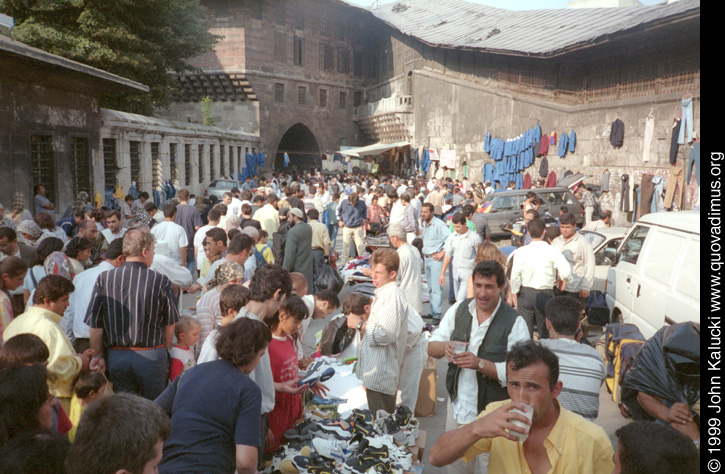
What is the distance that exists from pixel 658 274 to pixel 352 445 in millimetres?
3649

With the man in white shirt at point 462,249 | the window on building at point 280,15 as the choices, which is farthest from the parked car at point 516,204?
the window on building at point 280,15

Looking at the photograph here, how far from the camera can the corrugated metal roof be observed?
16.8 meters

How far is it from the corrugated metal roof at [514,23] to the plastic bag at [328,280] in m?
11.1

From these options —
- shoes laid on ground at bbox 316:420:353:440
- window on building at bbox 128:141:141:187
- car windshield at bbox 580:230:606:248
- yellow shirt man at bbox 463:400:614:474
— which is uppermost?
window on building at bbox 128:141:141:187

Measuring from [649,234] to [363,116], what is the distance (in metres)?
35.2

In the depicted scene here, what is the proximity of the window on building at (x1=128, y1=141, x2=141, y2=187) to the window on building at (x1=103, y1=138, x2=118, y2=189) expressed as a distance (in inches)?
46.6

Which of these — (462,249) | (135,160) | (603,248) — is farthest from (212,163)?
(603,248)

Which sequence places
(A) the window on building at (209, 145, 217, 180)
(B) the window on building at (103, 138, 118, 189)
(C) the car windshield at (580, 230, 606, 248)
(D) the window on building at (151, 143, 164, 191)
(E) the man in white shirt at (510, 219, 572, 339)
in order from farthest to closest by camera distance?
(A) the window on building at (209, 145, 217, 180)
(D) the window on building at (151, 143, 164, 191)
(B) the window on building at (103, 138, 118, 189)
(C) the car windshield at (580, 230, 606, 248)
(E) the man in white shirt at (510, 219, 572, 339)

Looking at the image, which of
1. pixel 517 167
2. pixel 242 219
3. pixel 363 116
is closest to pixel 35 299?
pixel 242 219

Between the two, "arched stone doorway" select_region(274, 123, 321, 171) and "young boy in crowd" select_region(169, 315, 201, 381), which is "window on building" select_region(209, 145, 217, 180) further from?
"young boy in crowd" select_region(169, 315, 201, 381)

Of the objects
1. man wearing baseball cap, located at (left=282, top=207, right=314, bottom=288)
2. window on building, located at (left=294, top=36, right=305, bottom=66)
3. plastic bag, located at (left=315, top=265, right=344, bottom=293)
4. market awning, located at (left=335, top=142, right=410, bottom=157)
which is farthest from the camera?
window on building, located at (left=294, top=36, right=305, bottom=66)

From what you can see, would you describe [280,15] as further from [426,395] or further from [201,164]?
[426,395]

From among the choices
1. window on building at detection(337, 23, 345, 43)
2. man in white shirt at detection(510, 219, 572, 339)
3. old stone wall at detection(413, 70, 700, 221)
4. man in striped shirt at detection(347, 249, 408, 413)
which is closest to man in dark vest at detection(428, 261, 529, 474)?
man in striped shirt at detection(347, 249, 408, 413)

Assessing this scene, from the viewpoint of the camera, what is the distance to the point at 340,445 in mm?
3812
